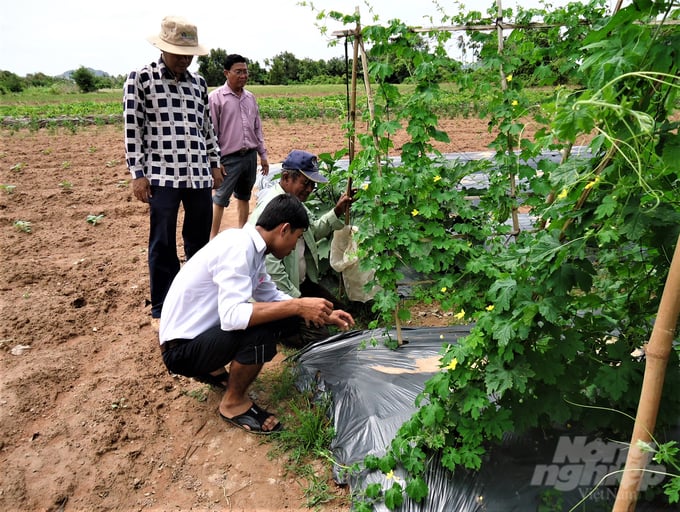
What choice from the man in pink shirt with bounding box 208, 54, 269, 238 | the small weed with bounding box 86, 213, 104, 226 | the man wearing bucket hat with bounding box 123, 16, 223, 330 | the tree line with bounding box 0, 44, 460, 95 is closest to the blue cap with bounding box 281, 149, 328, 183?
the man wearing bucket hat with bounding box 123, 16, 223, 330

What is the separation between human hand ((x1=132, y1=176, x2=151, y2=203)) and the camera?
9.99ft

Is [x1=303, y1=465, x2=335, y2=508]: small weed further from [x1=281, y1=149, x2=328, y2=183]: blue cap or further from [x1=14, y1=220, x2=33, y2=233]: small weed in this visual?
→ [x1=14, y1=220, x2=33, y2=233]: small weed

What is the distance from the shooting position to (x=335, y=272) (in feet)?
12.2

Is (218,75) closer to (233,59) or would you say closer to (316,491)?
(233,59)

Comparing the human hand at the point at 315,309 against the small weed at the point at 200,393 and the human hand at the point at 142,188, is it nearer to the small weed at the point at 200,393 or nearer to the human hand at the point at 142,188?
the small weed at the point at 200,393

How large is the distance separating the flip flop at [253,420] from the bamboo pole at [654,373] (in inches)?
66.3

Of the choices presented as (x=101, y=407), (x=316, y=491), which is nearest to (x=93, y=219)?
(x=101, y=407)

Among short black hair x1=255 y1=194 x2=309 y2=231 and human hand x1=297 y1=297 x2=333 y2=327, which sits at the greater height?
short black hair x1=255 y1=194 x2=309 y2=231

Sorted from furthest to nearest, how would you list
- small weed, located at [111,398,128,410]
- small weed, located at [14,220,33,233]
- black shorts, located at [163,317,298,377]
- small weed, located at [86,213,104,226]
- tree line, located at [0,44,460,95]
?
tree line, located at [0,44,460,95] < small weed, located at [86,213,104,226] < small weed, located at [14,220,33,233] < small weed, located at [111,398,128,410] < black shorts, located at [163,317,298,377]

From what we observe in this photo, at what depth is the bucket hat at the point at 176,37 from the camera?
2963 millimetres

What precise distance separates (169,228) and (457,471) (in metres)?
2.30

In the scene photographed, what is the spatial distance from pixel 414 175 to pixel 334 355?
3.75 ft

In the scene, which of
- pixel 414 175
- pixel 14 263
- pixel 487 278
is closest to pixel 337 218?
pixel 414 175

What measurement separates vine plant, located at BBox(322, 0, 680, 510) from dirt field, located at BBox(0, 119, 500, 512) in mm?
765
